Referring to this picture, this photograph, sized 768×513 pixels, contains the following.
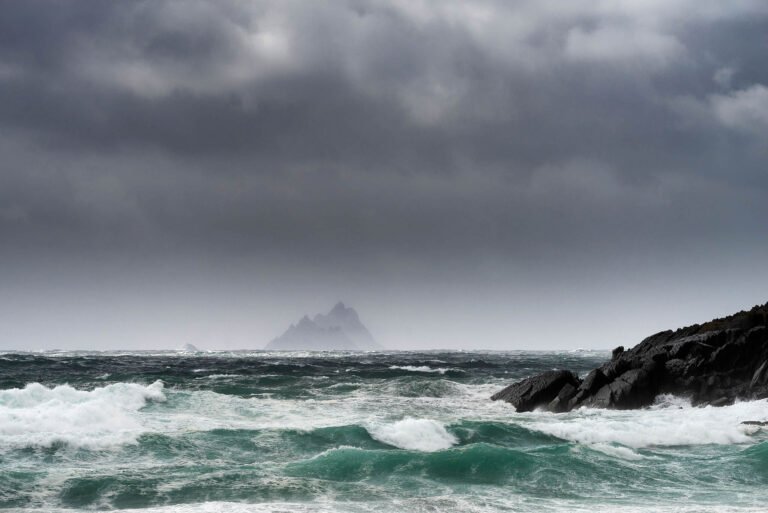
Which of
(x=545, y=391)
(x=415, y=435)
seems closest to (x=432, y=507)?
(x=415, y=435)

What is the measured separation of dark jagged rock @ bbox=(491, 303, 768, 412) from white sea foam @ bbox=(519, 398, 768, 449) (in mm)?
2158

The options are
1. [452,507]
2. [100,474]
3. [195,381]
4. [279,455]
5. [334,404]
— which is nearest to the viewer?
[452,507]

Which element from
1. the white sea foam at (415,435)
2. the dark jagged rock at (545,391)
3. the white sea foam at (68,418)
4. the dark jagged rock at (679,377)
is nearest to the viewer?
the white sea foam at (68,418)

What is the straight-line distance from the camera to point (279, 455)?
21.1m

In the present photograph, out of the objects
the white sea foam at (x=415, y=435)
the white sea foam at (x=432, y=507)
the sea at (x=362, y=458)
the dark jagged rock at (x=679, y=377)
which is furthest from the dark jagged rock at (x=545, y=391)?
the white sea foam at (x=432, y=507)

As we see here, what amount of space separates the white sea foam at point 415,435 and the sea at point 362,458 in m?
0.07

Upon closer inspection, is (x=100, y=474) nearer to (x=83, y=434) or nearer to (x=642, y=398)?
(x=83, y=434)

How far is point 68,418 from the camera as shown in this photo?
24.2 metres

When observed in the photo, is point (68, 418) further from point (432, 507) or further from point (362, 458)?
point (432, 507)

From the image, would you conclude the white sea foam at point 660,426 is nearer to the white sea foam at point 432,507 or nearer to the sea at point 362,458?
the sea at point 362,458

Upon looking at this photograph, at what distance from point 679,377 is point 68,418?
94.6 feet

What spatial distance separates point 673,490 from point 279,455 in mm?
11981

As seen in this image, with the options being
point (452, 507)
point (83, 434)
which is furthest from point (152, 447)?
point (452, 507)

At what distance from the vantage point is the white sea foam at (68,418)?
71.2ft
